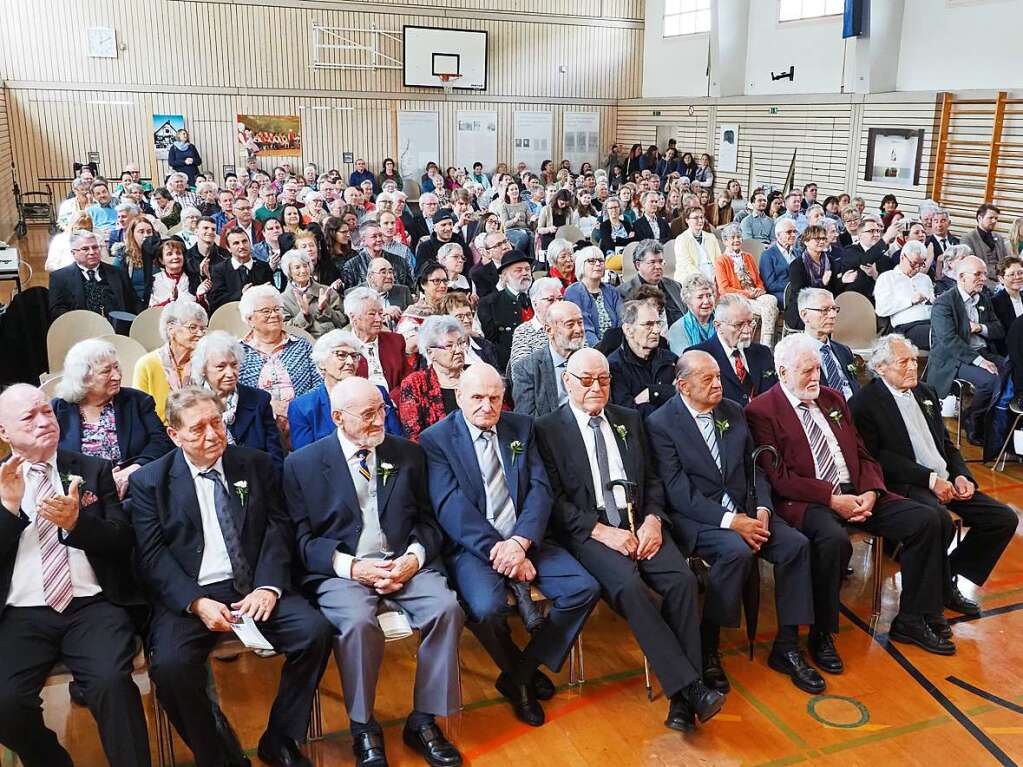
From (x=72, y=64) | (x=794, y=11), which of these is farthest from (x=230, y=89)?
(x=794, y=11)

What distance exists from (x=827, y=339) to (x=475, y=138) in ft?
49.8

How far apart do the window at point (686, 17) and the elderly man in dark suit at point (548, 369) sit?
48.9 ft

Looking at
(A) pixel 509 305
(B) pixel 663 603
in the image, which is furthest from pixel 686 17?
(B) pixel 663 603

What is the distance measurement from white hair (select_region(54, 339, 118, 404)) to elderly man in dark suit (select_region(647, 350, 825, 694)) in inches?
92.3

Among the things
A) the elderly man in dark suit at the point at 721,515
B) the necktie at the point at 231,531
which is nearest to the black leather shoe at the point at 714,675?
the elderly man in dark suit at the point at 721,515

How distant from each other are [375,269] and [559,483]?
103 inches

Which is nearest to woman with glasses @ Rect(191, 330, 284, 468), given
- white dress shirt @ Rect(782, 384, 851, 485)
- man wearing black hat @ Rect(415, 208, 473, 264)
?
white dress shirt @ Rect(782, 384, 851, 485)

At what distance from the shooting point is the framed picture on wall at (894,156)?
13273 millimetres

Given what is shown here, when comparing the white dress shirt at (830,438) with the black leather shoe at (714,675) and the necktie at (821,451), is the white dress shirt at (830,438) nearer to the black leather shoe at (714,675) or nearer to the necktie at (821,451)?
the necktie at (821,451)

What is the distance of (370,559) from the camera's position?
3.39m

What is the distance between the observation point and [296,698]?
3125mm

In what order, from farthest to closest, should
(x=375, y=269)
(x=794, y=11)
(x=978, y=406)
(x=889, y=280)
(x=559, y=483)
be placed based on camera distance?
(x=794, y=11), (x=889, y=280), (x=978, y=406), (x=375, y=269), (x=559, y=483)

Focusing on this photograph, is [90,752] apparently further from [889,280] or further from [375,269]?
[889,280]

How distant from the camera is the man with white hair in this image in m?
3.88
